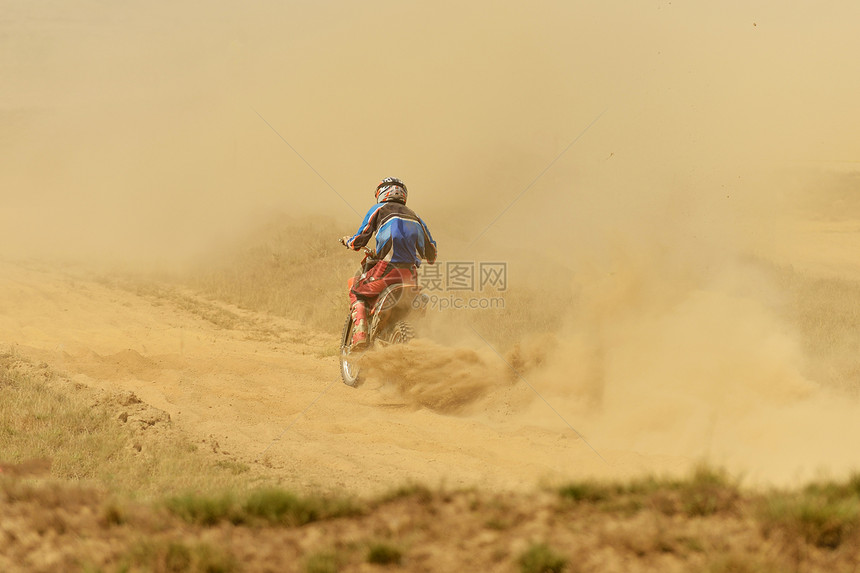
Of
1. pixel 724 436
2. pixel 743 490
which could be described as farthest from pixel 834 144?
pixel 743 490

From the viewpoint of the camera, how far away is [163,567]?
116 inches

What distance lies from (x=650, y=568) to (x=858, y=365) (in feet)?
25.7

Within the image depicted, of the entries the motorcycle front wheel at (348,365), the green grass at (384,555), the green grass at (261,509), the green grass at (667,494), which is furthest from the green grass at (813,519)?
the motorcycle front wheel at (348,365)

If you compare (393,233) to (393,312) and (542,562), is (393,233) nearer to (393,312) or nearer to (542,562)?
(393,312)

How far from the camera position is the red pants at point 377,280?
9.01m

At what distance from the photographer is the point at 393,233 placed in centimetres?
888

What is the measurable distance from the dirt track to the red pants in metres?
1.20

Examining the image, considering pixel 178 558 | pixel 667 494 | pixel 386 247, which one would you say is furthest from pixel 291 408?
pixel 667 494

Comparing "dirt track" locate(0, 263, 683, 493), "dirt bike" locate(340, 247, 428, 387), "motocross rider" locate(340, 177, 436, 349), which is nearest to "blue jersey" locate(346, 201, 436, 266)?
"motocross rider" locate(340, 177, 436, 349)

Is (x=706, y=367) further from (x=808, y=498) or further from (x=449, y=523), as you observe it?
(x=449, y=523)

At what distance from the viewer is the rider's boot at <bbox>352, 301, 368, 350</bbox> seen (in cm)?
892

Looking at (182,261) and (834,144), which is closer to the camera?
(182,261)

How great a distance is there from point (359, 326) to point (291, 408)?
56.2 inches

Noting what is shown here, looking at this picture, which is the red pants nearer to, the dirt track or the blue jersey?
the blue jersey
